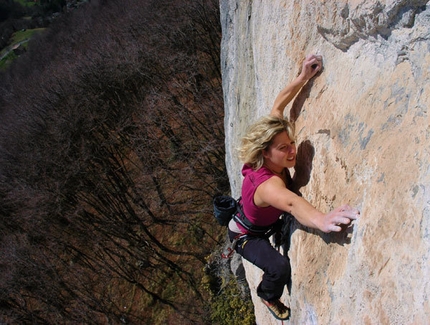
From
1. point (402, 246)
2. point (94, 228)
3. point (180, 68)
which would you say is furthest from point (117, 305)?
point (402, 246)

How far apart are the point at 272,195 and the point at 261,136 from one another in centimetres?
48

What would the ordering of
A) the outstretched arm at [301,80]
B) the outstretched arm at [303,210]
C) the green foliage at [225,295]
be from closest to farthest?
the outstretched arm at [303,210], the outstretched arm at [301,80], the green foliage at [225,295]

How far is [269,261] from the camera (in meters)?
3.59

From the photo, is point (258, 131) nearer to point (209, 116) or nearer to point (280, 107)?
point (280, 107)

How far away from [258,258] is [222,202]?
0.82 meters

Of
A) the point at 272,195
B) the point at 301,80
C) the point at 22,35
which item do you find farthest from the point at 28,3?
the point at 272,195

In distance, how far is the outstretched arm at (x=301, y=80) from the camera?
121 inches

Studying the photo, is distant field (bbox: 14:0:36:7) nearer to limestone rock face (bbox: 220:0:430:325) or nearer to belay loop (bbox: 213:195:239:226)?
belay loop (bbox: 213:195:239:226)

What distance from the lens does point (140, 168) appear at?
18.9 meters

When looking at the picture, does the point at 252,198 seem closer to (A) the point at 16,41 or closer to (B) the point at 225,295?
(B) the point at 225,295

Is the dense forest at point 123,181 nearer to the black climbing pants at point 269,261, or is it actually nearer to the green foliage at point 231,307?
the green foliage at point 231,307

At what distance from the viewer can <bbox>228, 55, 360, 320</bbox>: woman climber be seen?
2461mm

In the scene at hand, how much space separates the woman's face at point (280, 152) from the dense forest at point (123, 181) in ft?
29.3

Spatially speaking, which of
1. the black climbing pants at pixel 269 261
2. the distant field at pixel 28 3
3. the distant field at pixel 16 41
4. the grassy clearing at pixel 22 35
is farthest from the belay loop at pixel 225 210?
the distant field at pixel 28 3
